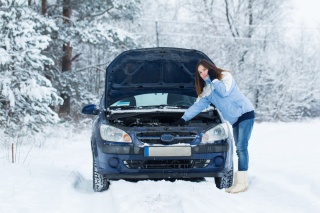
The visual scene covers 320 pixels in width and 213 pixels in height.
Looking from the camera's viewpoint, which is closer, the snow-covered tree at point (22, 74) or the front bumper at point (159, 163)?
the front bumper at point (159, 163)

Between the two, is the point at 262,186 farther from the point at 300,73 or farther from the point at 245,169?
the point at 300,73

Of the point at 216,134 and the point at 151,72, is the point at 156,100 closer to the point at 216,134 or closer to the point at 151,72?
the point at 151,72

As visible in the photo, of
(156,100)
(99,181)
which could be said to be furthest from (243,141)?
(99,181)

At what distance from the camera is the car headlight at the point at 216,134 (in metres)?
5.35

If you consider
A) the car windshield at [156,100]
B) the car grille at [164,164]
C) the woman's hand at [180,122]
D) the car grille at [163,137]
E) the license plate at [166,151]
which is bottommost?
the car grille at [164,164]

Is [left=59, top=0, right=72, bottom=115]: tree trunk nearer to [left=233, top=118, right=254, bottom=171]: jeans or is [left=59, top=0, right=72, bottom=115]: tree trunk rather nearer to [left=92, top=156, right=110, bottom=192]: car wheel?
[left=92, top=156, right=110, bottom=192]: car wheel

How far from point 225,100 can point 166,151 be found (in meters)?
1.01

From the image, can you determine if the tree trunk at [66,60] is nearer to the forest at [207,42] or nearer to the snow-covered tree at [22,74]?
the forest at [207,42]

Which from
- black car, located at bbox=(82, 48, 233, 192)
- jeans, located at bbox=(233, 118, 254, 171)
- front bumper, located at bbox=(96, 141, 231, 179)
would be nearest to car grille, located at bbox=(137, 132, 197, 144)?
black car, located at bbox=(82, 48, 233, 192)

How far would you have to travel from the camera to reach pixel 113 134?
5379 mm

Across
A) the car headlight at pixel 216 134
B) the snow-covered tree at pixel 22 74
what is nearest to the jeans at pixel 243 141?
the car headlight at pixel 216 134

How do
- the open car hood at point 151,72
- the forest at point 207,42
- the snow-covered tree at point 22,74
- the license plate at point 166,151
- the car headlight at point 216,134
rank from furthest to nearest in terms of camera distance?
the forest at point 207,42 → the snow-covered tree at point 22,74 → the open car hood at point 151,72 → the car headlight at point 216,134 → the license plate at point 166,151

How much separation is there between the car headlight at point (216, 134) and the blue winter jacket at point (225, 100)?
9.0 inches

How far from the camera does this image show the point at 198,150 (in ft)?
17.3
